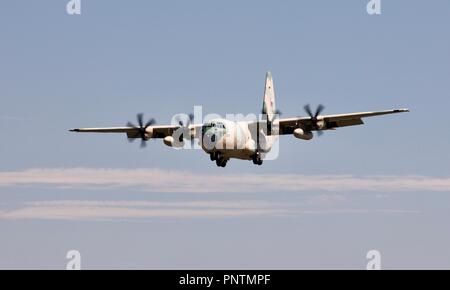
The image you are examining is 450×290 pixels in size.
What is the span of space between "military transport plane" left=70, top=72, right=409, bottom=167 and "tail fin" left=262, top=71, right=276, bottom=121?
256 centimetres

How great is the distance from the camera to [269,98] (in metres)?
76.9

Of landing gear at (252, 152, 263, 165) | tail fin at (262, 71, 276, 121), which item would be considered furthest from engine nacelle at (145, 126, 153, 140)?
tail fin at (262, 71, 276, 121)

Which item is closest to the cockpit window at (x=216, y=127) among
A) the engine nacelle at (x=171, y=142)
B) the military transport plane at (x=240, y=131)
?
the military transport plane at (x=240, y=131)

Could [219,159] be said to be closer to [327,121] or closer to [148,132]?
[148,132]

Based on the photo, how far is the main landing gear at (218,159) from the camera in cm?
6500

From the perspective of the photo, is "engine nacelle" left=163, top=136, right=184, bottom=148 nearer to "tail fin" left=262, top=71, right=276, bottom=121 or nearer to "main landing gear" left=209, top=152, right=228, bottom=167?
"main landing gear" left=209, top=152, right=228, bottom=167

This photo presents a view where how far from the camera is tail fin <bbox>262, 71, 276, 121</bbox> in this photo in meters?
75.0
